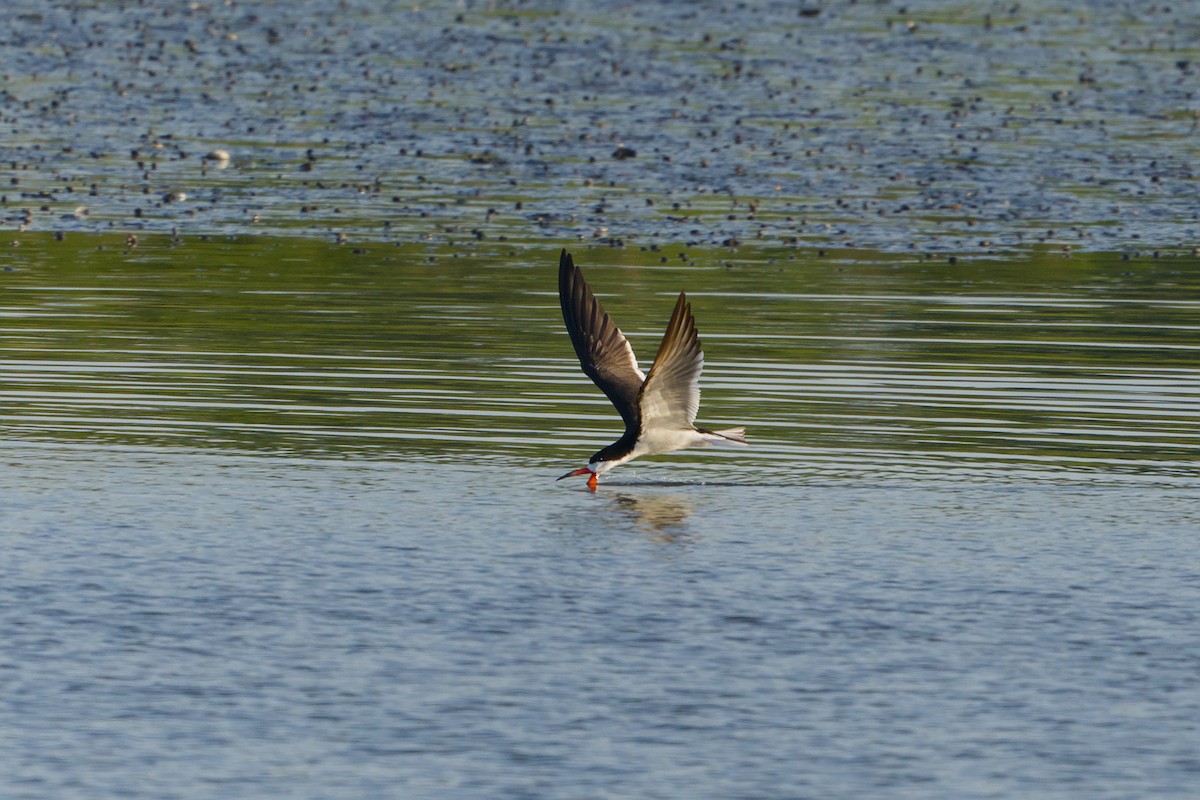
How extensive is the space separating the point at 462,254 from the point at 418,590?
657 inches

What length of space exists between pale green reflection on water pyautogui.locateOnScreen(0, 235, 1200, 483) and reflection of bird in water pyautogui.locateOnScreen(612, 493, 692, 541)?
2.49ft

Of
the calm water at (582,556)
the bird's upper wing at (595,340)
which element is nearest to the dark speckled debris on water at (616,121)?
the calm water at (582,556)

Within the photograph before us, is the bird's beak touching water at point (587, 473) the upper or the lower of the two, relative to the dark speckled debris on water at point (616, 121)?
lower

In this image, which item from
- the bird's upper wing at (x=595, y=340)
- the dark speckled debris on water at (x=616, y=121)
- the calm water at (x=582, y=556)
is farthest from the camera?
the dark speckled debris on water at (x=616, y=121)

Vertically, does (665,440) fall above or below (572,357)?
below

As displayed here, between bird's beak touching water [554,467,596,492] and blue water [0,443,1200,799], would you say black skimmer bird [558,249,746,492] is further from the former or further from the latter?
blue water [0,443,1200,799]

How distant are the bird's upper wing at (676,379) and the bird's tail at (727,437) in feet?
A: 0.70

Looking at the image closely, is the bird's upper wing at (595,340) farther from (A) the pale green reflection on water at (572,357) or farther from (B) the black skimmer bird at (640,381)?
(A) the pale green reflection on water at (572,357)

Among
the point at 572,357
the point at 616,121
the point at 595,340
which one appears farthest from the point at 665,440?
the point at 616,121

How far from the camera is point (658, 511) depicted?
16.2 metres

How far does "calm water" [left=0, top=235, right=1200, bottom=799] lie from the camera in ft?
34.8

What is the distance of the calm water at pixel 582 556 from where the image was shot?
10.6 m

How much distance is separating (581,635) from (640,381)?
5.12 m

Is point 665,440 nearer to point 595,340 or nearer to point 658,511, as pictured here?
point 658,511
